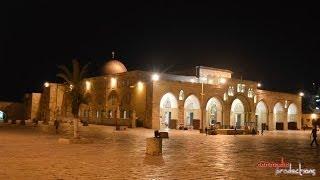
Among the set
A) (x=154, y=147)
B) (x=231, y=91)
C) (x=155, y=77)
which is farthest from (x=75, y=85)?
(x=231, y=91)

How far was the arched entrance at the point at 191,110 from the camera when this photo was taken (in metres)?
54.8

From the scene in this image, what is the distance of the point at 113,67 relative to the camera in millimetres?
61000

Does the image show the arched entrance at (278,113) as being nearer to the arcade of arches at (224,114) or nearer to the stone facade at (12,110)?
the arcade of arches at (224,114)

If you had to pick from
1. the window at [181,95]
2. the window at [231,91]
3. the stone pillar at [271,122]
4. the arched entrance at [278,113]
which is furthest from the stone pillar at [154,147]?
the arched entrance at [278,113]

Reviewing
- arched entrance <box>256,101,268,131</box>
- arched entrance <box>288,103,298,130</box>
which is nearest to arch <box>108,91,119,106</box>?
arched entrance <box>256,101,268,131</box>

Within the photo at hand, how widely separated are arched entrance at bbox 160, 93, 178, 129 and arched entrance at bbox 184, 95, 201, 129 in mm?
2060

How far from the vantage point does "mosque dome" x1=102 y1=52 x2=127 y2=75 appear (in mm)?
60294

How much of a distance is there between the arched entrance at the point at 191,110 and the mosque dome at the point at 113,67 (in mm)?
11948

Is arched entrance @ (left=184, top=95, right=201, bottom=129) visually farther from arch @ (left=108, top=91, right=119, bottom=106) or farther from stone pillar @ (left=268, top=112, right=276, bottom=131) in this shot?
stone pillar @ (left=268, top=112, right=276, bottom=131)

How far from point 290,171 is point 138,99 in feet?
133

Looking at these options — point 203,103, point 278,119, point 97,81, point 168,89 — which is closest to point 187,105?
point 203,103

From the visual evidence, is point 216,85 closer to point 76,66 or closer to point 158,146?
point 76,66

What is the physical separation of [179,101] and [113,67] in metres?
13.8

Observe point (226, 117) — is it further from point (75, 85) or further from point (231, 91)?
point (75, 85)
